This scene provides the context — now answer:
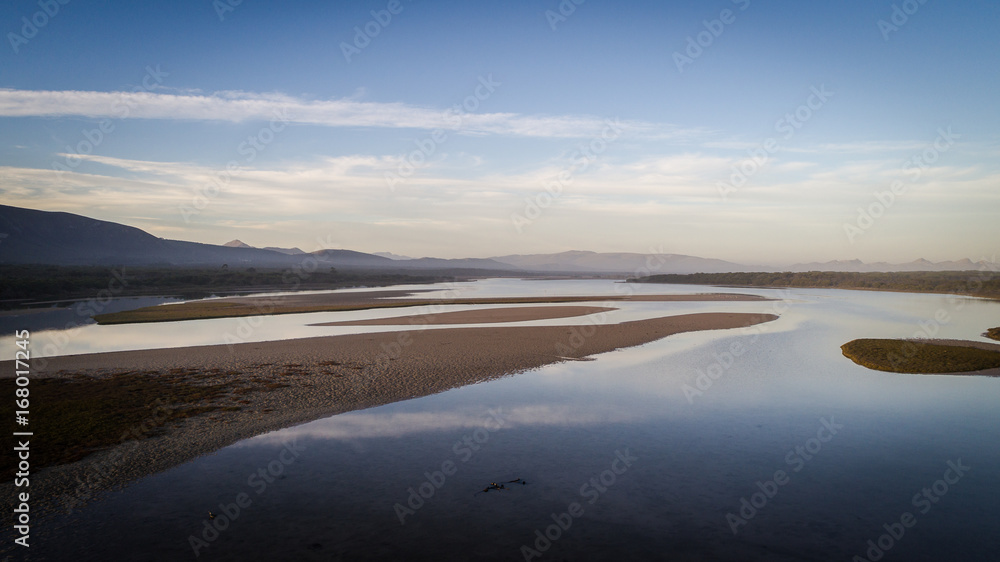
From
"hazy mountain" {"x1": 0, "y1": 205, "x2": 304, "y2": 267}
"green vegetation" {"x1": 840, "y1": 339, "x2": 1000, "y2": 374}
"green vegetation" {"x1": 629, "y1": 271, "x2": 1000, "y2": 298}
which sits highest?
"hazy mountain" {"x1": 0, "y1": 205, "x2": 304, "y2": 267}

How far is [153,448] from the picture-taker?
10.2m

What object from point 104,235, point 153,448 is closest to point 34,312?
point 153,448

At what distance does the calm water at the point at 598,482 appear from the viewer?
7.05 metres

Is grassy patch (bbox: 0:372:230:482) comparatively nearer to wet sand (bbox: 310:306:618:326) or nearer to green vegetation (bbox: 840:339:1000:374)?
wet sand (bbox: 310:306:618:326)

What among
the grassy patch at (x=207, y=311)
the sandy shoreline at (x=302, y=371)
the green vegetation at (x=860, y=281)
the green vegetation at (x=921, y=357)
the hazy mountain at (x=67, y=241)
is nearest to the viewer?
the sandy shoreline at (x=302, y=371)

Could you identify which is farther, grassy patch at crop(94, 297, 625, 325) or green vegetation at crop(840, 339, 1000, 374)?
grassy patch at crop(94, 297, 625, 325)

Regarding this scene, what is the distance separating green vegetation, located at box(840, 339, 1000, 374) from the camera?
1870cm

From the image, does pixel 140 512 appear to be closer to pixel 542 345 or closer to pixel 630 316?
pixel 542 345

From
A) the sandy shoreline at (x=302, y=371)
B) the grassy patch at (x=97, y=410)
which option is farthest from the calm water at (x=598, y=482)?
the grassy patch at (x=97, y=410)

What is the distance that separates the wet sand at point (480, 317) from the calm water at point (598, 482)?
1651cm

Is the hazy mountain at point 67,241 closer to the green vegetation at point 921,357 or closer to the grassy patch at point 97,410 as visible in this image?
the grassy patch at point 97,410

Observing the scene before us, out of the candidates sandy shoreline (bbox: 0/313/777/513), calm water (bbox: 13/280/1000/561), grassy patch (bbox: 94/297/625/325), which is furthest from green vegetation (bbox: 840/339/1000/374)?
grassy patch (bbox: 94/297/625/325)

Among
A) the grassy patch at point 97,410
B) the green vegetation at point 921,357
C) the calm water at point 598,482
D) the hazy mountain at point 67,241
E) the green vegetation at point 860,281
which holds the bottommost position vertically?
the calm water at point 598,482

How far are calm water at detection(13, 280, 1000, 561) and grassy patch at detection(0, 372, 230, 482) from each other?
7.93 feet
